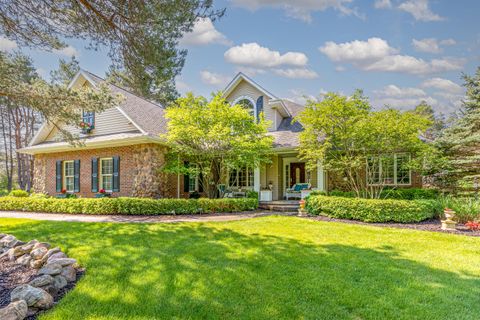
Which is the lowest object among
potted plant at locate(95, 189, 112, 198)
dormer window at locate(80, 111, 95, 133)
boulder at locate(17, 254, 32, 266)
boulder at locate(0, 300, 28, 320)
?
boulder at locate(17, 254, 32, 266)

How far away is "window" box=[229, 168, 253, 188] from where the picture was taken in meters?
15.6

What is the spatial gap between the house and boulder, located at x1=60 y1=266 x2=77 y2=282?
7984mm

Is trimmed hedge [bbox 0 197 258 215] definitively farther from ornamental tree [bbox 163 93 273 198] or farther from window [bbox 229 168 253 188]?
window [bbox 229 168 253 188]

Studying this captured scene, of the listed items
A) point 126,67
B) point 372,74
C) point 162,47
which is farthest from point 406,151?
point 126,67

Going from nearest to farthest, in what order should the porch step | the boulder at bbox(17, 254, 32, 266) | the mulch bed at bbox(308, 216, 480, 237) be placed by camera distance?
the boulder at bbox(17, 254, 32, 266)
the mulch bed at bbox(308, 216, 480, 237)
the porch step

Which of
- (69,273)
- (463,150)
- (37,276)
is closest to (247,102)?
(463,150)

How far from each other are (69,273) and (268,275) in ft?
9.66

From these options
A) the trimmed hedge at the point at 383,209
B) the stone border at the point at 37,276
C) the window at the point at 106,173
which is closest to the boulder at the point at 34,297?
the stone border at the point at 37,276

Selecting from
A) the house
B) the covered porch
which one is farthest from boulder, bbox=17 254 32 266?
the covered porch

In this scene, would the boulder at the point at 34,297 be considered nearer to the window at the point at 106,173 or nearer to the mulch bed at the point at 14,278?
the mulch bed at the point at 14,278

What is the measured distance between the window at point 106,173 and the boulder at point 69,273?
1002 centimetres

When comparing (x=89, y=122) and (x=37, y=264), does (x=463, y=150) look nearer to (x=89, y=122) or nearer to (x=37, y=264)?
(x=37, y=264)

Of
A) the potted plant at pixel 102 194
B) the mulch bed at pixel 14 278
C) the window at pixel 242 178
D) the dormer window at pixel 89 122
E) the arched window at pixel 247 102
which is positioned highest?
the arched window at pixel 247 102

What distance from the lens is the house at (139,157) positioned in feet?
41.2
